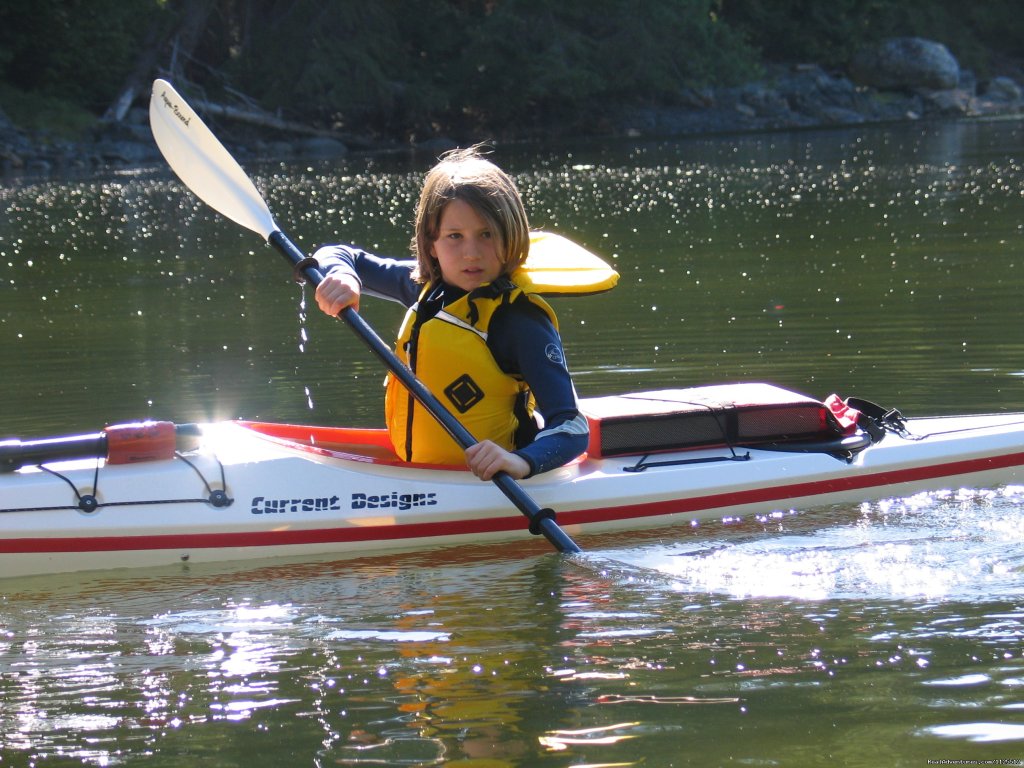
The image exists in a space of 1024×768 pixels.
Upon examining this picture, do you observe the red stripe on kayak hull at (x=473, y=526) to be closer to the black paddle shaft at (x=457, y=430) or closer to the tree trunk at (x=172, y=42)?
the black paddle shaft at (x=457, y=430)

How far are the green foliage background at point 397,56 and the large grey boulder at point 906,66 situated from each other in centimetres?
408

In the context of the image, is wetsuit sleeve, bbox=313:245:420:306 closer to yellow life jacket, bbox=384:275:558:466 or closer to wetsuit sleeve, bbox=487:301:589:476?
yellow life jacket, bbox=384:275:558:466

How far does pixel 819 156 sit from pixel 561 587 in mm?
19215

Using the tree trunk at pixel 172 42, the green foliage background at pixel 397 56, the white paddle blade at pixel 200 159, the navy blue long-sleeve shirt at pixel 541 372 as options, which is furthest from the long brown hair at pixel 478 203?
the tree trunk at pixel 172 42

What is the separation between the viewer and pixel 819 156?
73.4 feet

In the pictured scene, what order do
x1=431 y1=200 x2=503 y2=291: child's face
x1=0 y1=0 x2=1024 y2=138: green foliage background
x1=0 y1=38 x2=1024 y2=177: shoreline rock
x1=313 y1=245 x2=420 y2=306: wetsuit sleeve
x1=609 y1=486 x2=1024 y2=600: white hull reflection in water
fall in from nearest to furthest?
x1=609 y1=486 x2=1024 y2=600: white hull reflection in water, x1=431 y1=200 x2=503 y2=291: child's face, x1=313 y1=245 x2=420 y2=306: wetsuit sleeve, x1=0 y1=38 x2=1024 y2=177: shoreline rock, x1=0 y1=0 x2=1024 y2=138: green foliage background

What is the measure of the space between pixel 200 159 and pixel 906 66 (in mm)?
32946

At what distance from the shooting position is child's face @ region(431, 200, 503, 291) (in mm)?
4086

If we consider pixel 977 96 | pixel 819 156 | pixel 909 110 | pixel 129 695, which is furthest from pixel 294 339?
pixel 977 96

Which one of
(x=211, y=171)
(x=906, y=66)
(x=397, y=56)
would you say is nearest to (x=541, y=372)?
(x=211, y=171)

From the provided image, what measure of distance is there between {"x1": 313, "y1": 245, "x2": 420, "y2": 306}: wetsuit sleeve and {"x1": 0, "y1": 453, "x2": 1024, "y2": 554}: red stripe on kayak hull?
73 cm

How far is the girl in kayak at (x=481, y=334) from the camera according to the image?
4051 millimetres

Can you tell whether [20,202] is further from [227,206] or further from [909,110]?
[909,110]

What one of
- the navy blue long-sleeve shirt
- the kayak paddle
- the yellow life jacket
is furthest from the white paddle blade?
the navy blue long-sleeve shirt
